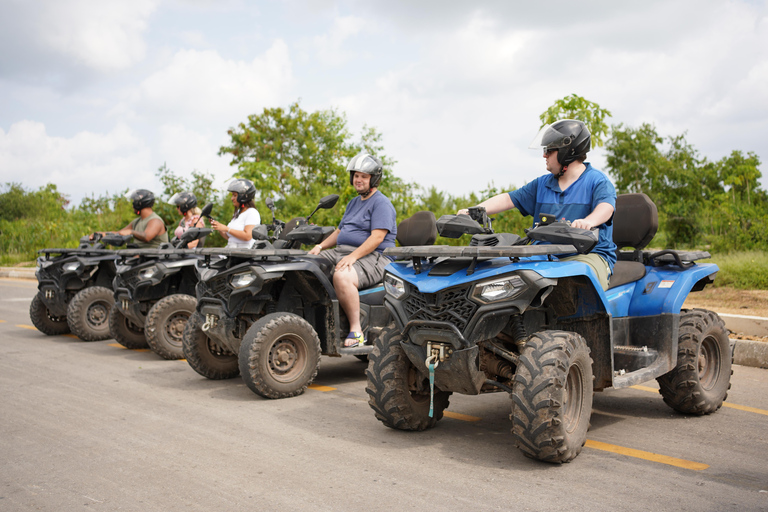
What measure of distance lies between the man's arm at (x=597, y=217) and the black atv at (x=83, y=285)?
681 cm

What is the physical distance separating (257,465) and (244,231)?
4.23 meters

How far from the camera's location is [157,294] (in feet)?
28.3

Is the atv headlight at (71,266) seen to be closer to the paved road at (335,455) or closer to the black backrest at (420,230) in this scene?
the paved road at (335,455)

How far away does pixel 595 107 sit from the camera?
422 inches

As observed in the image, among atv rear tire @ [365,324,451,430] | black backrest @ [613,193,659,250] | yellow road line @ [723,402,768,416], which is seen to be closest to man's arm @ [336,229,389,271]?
atv rear tire @ [365,324,451,430]

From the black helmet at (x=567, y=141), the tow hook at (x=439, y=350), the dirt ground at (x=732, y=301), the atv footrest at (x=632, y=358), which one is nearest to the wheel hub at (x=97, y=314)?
the tow hook at (x=439, y=350)

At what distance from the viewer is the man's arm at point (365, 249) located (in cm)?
661

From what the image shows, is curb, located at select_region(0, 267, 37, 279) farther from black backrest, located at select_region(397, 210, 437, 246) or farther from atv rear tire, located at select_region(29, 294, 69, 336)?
black backrest, located at select_region(397, 210, 437, 246)

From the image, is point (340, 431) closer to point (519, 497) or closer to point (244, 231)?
point (519, 497)

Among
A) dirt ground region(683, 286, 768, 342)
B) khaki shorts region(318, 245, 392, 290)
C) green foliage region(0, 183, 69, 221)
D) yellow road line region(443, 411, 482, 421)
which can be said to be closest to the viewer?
yellow road line region(443, 411, 482, 421)

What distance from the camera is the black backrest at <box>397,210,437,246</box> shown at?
7.14 metres

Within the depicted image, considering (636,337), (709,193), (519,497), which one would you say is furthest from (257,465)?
(709,193)

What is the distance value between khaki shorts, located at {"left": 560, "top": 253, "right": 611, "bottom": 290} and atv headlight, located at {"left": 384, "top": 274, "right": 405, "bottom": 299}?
1.08 meters

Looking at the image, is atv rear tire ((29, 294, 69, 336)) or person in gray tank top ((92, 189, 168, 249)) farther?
atv rear tire ((29, 294, 69, 336))
